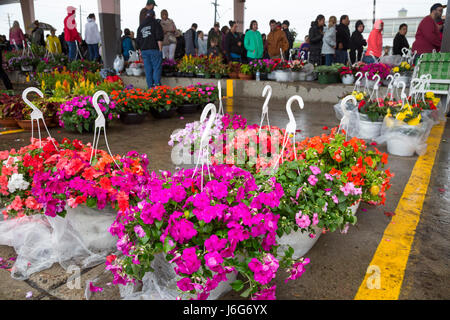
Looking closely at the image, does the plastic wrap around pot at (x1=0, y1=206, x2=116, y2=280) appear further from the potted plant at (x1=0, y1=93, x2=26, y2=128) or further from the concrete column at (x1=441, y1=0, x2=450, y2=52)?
the concrete column at (x1=441, y1=0, x2=450, y2=52)

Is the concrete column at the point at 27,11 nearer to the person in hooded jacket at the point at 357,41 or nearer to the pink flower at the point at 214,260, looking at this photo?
the person in hooded jacket at the point at 357,41

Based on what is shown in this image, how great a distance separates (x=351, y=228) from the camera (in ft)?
7.95

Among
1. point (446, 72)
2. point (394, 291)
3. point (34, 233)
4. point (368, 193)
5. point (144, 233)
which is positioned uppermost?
point (446, 72)

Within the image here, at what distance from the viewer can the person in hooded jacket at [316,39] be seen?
8.98 meters

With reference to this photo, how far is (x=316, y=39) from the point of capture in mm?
9219

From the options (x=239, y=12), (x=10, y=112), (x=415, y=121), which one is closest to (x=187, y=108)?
(x=10, y=112)

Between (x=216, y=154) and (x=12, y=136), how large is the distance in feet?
13.0

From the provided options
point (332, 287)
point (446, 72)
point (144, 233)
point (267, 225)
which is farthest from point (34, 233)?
point (446, 72)

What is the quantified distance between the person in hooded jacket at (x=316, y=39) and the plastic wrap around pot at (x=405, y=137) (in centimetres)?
580

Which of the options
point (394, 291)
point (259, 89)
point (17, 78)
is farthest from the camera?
point (17, 78)

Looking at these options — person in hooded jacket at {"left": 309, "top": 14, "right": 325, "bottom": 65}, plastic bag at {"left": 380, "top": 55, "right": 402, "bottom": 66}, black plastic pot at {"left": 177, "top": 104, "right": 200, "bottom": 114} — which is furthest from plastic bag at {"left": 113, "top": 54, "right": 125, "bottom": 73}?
plastic bag at {"left": 380, "top": 55, "right": 402, "bottom": 66}

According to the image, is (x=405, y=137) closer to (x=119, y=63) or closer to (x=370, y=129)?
(x=370, y=129)

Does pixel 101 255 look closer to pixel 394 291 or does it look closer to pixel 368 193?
pixel 394 291

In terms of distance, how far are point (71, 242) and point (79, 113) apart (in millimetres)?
3335
